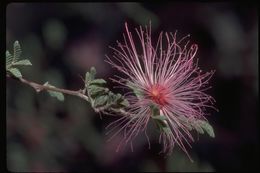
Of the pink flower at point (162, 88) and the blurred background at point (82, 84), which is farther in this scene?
the blurred background at point (82, 84)

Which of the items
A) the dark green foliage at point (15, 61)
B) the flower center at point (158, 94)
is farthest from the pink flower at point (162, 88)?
the dark green foliage at point (15, 61)

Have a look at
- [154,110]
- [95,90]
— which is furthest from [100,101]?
[154,110]

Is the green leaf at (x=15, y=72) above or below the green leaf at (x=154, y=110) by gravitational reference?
above

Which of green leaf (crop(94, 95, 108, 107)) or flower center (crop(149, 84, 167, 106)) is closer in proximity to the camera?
green leaf (crop(94, 95, 108, 107))

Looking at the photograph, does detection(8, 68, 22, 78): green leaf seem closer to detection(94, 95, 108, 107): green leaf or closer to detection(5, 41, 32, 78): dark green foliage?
detection(5, 41, 32, 78): dark green foliage

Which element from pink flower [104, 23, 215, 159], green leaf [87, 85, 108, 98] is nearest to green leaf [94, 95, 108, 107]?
green leaf [87, 85, 108, 98]

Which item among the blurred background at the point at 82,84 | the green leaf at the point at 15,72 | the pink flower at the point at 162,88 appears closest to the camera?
the green leaf at the point at 15,72

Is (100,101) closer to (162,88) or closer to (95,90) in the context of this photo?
(95,90)

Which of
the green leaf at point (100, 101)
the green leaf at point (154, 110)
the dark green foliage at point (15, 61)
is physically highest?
the dark green foliage at point (15, 61)

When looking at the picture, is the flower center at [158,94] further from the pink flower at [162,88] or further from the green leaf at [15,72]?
the green leaf at [15,72]

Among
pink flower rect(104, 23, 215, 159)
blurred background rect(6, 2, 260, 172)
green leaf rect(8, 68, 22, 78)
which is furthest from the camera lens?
blurred background rect(6, 2, 260, 172)
